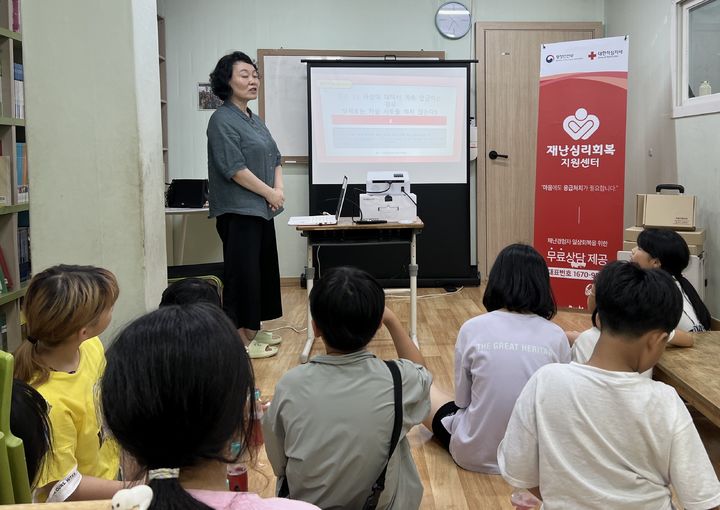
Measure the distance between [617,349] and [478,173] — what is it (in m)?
4.98

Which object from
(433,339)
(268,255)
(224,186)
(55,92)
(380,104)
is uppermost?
(380,104)

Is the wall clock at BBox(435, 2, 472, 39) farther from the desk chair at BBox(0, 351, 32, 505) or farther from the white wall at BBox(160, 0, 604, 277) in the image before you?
the desk chair at BBox(0, 351, 32, 505)

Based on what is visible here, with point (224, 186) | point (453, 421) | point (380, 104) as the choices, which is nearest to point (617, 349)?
point (453, 421)

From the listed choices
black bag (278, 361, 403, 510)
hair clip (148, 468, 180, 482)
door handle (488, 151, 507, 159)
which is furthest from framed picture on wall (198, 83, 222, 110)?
hair clip (148, 468, 180, 482)

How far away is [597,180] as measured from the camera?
491 cm

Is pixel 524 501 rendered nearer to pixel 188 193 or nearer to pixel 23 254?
pixel 23 254

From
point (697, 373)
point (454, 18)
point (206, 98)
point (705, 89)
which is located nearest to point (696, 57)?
point (705, 89)

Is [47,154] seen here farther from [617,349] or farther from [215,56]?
[215,56]

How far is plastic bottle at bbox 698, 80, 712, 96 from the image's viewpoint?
4375 millimetres

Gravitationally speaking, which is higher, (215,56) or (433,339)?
(215,56)

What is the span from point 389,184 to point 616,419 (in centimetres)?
301

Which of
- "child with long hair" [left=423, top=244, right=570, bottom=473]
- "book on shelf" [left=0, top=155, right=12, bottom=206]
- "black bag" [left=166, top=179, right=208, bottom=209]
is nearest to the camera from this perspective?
"child with long hair" [left=423, top=244, right=570, bottom=473]

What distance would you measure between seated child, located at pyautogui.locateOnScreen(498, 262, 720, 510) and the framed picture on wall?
5.24 m

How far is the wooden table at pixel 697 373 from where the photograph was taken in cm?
176
